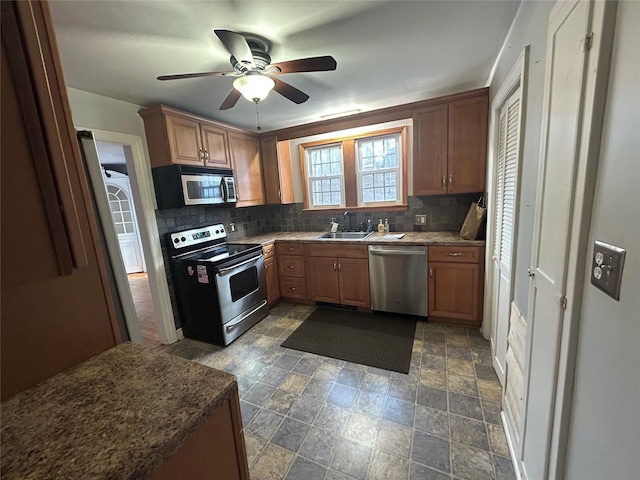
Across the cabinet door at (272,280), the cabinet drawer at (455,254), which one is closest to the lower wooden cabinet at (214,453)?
the cabinet drawer at (455,254)

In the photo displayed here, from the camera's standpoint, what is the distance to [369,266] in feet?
9.66

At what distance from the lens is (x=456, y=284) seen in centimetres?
259

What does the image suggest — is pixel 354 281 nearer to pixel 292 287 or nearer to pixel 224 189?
pixel 292 287

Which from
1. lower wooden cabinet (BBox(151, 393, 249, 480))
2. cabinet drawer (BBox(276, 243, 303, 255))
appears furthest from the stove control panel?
lower wooden cabinet (BBox(151, 393, 249, 480))

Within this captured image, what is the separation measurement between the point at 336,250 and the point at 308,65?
194 cm

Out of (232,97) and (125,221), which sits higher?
(232,97)

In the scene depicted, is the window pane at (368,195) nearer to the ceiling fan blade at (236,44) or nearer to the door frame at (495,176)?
the door frame at (495,176)

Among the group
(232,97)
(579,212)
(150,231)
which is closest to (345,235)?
(232,97)

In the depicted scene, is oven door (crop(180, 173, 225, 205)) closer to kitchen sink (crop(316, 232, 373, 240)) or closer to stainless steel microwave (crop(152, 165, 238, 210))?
stainless steel microwave (crop(152, 165, 238, 210))

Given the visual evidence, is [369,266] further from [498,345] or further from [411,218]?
[498,345]

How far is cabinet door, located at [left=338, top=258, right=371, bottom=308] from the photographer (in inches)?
118

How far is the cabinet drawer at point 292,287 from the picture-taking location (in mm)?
3379

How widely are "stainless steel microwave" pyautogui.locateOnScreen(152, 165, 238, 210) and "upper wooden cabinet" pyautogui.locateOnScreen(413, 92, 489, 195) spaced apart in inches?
86.5

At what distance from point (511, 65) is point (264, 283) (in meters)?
2.91
